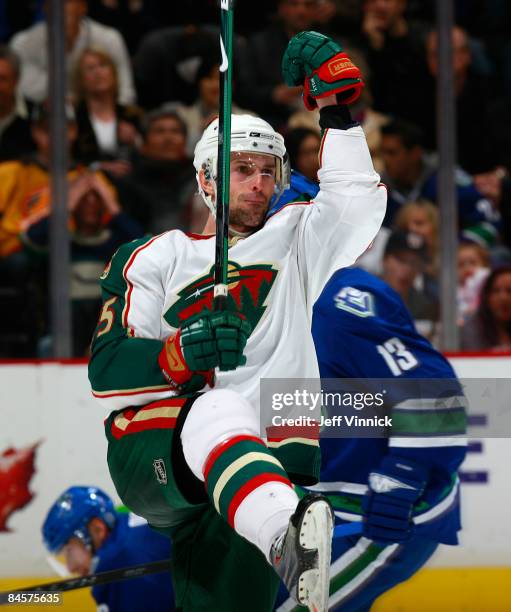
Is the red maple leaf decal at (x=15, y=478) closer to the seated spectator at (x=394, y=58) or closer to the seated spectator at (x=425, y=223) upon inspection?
the seated spectator at (x=425, y=223)

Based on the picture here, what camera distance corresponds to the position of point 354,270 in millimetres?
3176

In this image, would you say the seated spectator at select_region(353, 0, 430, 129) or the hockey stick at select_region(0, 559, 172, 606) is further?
the seated spectator at select_region(353, 0, 430, 129)

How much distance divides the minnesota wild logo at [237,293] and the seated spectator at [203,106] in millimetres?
1997

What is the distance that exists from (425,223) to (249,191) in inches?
75.5

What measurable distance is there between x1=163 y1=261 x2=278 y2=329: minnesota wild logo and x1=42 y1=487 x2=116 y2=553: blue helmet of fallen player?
1.12 metres

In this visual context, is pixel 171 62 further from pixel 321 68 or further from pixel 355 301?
pixel 321 68

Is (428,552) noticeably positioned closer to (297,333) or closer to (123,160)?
(297,333)

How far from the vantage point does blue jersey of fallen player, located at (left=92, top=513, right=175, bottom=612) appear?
3.19m

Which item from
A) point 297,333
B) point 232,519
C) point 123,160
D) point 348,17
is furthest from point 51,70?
point 232,519

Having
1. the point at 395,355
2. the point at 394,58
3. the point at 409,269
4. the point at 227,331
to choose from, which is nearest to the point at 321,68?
the point at 227,331

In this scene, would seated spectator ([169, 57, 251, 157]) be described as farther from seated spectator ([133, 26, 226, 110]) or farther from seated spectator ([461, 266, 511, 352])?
seated spectator ([461, 266, 511, 352])

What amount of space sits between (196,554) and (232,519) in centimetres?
34

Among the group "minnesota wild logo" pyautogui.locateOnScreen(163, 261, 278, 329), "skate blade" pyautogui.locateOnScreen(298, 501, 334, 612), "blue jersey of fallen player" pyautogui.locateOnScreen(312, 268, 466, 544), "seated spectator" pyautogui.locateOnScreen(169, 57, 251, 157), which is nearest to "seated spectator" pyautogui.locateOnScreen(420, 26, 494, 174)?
"seated spectator" pyautogui.locateOnScreen(169, 57, 251, 157)

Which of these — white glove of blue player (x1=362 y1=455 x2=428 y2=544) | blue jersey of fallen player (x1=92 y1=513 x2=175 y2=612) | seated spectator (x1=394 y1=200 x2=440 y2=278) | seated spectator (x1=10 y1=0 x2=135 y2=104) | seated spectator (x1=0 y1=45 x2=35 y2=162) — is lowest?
blue jersey of fallen player (x1=92 y1=513 x2=175 y2=612)
